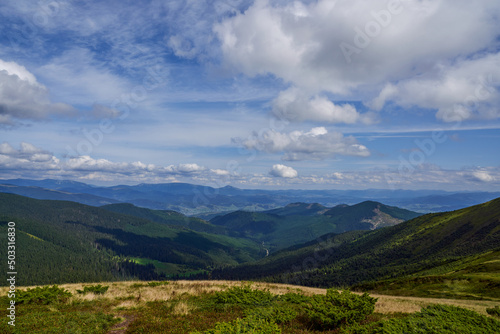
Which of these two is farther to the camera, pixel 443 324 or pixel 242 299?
pixel 242 299

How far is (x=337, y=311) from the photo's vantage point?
15.3 meters

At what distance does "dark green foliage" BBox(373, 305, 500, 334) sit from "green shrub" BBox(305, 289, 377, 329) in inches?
90.9

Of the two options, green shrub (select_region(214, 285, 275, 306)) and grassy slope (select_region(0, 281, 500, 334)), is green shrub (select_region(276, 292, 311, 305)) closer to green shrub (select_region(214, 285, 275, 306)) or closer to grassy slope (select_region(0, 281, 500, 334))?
green shrub (select_region(214, 285, 275, 306))

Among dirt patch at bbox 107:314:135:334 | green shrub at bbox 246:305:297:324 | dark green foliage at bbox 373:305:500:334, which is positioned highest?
dark green foliage at bbox 373:305:500:334

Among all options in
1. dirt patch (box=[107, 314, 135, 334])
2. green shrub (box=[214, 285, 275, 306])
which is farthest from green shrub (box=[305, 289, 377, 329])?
dirt patch (box=[107, 314, 135, 334])

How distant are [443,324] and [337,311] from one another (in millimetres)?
5296

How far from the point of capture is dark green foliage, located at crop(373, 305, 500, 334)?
1162 centimetres

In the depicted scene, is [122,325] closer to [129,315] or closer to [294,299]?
[129,315]

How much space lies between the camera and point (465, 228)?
188750 millimetres

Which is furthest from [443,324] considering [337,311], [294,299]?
[294,299]

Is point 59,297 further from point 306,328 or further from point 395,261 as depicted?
point 395,261

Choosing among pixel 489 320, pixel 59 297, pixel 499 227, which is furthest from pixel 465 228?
pixel 59 297

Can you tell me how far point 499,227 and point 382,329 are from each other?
224883mm

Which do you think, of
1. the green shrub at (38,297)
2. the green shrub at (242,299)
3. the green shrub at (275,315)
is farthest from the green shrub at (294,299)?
the green shrub at (38,297)
